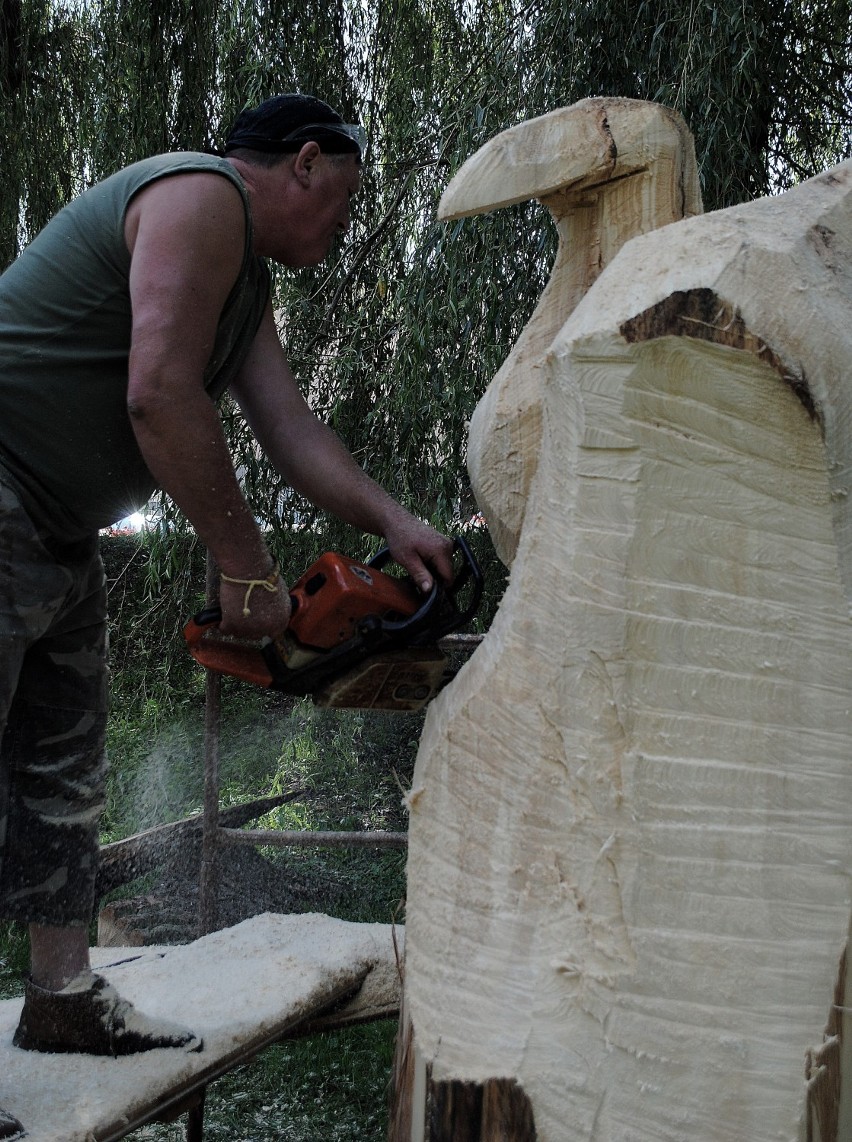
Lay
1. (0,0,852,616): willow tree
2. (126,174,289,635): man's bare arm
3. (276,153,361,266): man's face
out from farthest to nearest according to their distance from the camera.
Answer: (0,0,852,616): willow tree < (276,153,361,266): man's face < (126,174,289,635): man's bare arm

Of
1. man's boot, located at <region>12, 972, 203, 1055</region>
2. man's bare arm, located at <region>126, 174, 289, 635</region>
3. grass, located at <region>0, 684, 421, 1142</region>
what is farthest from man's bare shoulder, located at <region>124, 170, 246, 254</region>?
grass, located at <region>0, 684, 421, 1142</region>

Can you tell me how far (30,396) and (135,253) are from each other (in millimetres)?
300

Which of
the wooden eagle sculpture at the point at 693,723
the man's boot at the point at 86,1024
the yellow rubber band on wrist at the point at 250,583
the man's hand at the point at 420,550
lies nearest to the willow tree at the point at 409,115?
the man's hand at the point at 420,550

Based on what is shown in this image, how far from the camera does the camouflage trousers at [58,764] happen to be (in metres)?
1.83

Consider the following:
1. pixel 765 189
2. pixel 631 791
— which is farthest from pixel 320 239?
pixel 765 189

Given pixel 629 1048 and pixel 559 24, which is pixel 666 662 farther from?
pixel 559 24

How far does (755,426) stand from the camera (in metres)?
1.11

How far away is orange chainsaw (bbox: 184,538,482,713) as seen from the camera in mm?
1504

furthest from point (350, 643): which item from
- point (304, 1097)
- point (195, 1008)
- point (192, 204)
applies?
point (304, 1097)

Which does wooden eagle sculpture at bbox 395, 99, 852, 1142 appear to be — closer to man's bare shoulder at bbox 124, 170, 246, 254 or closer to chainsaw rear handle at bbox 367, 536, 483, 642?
chainsaw rear handle at bbox 367, 536, 483, 642

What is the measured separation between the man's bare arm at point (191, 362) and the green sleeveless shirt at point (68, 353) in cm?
11

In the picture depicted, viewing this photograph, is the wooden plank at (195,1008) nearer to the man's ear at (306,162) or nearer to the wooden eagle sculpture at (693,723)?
the wooden eagle sculpture at (693,723)

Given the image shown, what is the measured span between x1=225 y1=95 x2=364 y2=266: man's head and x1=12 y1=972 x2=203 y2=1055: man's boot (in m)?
1.29

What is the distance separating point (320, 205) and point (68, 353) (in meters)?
0.47
